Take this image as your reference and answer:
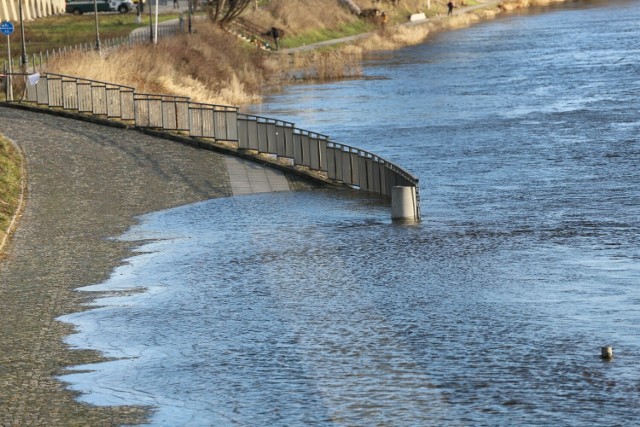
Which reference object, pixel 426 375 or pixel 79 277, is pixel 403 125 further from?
pixel 426 375

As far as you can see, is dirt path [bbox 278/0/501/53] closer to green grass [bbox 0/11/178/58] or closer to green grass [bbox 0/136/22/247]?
green grass [bbox 0/11/178/58]

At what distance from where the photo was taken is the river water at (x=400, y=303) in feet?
49.5

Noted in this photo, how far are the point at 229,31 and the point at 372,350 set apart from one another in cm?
7366

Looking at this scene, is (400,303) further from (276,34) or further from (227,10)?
(227,10)

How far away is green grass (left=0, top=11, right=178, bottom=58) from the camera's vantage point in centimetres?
7381

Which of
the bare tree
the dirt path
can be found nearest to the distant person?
the dirt path

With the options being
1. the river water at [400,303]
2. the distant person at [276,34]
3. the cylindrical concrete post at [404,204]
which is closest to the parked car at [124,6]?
the distant person at [276,34]

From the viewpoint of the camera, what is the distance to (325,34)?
10369cm

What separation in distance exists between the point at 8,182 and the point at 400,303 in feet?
45.6

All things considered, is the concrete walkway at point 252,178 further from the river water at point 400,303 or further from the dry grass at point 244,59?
the dry grass at point 244,59

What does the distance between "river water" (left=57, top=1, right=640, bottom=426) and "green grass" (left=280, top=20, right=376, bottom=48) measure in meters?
52.6

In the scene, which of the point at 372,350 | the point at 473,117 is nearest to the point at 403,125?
the point at 473,117

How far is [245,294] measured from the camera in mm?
21469

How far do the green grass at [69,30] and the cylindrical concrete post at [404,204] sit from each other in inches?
1545
